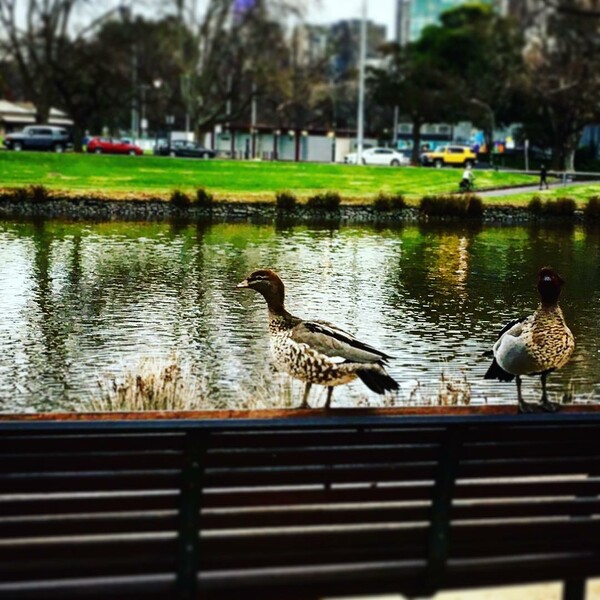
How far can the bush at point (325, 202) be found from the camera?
4819cm

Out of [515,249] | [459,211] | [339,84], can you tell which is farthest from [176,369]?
[339,84]

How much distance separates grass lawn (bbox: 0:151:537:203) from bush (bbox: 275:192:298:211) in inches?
46.4

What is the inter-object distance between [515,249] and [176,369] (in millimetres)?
24321

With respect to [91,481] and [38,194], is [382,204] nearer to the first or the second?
[38,194]

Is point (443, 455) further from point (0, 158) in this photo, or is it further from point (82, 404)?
point (0, 158)

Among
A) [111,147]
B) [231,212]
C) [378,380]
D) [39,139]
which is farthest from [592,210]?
[378,380]

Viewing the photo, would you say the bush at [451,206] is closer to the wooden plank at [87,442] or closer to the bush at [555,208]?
the bush at [555,208]

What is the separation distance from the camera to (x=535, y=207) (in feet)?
163

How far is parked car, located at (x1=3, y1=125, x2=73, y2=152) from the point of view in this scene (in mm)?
72812

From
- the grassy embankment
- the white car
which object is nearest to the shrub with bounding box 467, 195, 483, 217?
the grassy embankment

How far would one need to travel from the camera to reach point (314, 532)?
14.5ft

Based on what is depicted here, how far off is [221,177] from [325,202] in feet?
38.6

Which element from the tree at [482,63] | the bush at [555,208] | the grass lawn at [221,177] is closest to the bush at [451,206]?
the bush at [555,208]

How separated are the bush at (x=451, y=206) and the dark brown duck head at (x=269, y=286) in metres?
39.8
